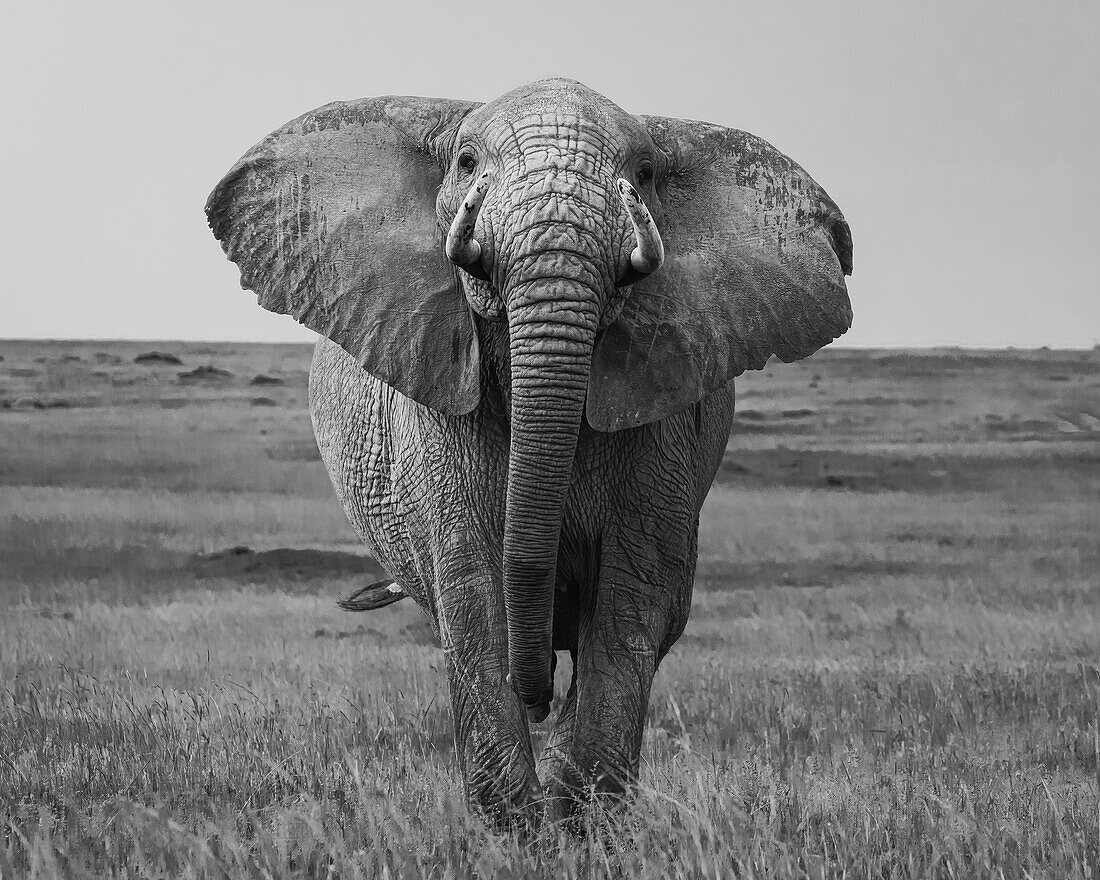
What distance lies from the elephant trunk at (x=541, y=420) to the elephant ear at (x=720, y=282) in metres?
0.42

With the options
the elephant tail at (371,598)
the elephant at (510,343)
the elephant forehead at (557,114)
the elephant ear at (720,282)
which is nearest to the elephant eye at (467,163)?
the elephant at (510,343)

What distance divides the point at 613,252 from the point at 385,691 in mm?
5911

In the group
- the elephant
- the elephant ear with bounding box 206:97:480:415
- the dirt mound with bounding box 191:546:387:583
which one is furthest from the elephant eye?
the dirt mound with bounding box 191:546:387:583

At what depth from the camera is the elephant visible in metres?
6.45

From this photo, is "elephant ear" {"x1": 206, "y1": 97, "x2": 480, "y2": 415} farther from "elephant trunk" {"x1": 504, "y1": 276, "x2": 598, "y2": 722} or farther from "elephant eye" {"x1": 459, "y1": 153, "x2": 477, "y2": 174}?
"elephant trunk" {"x1": 504, "y1": 276, "x2": 598, "y2": 722}

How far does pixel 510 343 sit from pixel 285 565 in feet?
47.8

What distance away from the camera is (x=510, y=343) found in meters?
6.12

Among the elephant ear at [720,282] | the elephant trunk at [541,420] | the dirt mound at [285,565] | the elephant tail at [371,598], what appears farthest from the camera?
the dirt mound at [285,565]

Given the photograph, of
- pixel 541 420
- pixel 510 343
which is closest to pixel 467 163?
pixel 510 343

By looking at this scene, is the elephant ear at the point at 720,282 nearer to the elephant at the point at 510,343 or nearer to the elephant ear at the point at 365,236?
the elephant at the point at 510,343

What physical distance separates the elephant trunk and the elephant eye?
702mm

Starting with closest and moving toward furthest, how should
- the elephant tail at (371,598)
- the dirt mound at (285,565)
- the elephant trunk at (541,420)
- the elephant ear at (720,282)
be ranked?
1. the elephant trunk at (541,420)
2. the elephant ear at (720,282)
3. the elephant tail at (371,598)
4. the dirt mound at (285,565)

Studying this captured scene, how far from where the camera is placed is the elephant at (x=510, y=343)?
21.2 ft

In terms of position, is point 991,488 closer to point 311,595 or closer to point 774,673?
point 311,595
